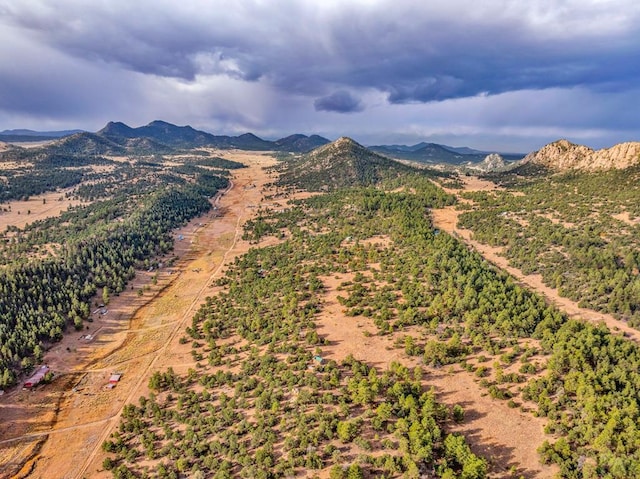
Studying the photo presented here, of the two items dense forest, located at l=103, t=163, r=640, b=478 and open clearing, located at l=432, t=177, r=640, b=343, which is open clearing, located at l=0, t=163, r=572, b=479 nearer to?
dense forest, located at l=103, t=163, r=640, b=478

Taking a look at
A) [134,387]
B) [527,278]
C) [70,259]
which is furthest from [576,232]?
[70,259]

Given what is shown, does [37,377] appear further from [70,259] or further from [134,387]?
[70,259]

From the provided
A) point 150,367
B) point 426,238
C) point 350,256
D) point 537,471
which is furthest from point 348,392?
point 426,238

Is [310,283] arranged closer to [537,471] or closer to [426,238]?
[426,238]

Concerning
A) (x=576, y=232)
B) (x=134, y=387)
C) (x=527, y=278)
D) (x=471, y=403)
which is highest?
(x=576, y=232)

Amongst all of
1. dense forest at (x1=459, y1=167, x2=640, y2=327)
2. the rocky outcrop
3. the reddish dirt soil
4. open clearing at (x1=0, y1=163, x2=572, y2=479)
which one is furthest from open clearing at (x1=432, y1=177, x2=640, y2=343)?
the rocky outcrop

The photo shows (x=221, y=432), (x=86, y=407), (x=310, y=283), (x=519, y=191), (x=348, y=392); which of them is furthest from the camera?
(x=519, y=191)

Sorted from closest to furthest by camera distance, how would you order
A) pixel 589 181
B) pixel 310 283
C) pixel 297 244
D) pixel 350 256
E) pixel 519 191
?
pixel 310 283
pixel 350 256
pixel 297 244
pixel 589 181
pixel 519 191
